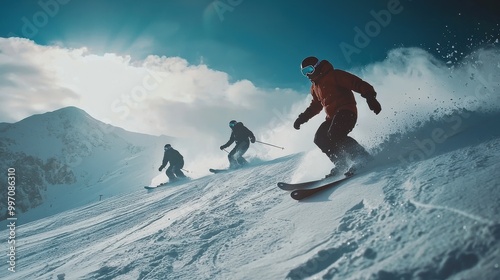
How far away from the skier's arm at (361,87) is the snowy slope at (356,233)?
0.76 meters

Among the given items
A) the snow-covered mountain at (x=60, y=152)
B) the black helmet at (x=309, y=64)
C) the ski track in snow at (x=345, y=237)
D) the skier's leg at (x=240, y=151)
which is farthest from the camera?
the snow-covered mountain at (x=60, y=152)

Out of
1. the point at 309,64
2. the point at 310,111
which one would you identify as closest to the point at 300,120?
the point at 310,111

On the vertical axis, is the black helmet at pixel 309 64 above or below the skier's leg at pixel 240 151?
above

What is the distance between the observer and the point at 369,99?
4.49 m

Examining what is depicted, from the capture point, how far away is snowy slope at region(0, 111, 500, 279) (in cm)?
179

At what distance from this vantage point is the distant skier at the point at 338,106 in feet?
15.1

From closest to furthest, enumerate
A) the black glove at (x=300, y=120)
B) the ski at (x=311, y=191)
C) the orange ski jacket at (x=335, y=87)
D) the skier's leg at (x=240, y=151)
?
the ski at (x=311, y=191) → the orange ski jacket at (x=335, y=87) → the black glove at (x=300, y=120) → the skier's leg at (x=240, y=151)

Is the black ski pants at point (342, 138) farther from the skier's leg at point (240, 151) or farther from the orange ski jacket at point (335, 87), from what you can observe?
the skier's leg at point (240, 151)

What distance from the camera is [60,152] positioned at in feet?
362

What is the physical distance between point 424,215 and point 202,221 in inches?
121

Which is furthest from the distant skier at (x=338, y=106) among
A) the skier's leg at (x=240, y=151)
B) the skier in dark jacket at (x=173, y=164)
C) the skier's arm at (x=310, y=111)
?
the skier in dark jacket at (x=173, y=164)

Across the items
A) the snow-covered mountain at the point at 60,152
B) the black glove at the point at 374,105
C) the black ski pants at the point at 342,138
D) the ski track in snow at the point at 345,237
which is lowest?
the ski track in snow at the point at 345,237

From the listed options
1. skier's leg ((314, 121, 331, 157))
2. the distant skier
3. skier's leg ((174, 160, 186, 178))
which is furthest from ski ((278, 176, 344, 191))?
skier's leg ((174, 160, 186, 178))

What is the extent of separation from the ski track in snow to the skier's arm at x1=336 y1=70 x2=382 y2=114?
38.6 inches
